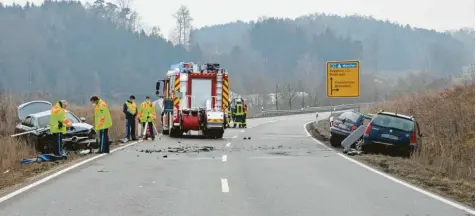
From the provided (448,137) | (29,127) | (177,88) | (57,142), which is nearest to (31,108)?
(29,127)

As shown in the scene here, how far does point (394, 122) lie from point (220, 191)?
10460 mm

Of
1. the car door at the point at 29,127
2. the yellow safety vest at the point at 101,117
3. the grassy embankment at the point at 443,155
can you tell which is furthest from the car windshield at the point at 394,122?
the car door at the point at 29,127

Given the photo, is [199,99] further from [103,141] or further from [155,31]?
[155,31]

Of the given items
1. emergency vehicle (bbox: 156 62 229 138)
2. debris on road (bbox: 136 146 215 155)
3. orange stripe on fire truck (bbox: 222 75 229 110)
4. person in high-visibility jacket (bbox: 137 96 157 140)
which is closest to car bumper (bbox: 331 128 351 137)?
debris on road (bbox: 136 146 215 155)

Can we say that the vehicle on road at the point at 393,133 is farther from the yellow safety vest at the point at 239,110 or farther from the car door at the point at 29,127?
the yellow safety vest at the point at 239,110

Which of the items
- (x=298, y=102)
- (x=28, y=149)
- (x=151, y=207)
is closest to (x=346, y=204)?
(x=151, y=207)

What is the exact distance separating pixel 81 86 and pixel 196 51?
90.1 feet

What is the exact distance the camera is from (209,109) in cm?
2909

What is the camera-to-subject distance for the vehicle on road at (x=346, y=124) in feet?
77.5

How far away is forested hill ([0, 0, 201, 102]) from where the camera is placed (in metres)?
113

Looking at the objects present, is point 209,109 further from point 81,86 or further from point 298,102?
point 81,86

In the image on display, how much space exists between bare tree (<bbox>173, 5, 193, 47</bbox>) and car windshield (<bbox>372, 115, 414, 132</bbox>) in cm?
10385

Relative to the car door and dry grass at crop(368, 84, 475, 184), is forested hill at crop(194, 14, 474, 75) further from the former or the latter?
the car door

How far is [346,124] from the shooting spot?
78.3ft
